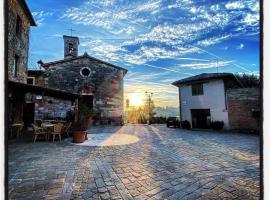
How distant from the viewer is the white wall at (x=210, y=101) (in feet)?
42.7

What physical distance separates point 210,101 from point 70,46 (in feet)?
46.6

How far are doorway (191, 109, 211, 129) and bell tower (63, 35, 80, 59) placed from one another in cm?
1270

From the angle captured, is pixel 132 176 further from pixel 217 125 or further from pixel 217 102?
pixel 217 102

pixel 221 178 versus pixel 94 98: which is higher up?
pixel 94 98

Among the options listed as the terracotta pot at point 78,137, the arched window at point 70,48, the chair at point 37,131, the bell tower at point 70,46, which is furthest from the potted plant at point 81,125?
the arched window at point 70,48

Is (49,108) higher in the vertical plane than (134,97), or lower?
lower

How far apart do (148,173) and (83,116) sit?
4497mm

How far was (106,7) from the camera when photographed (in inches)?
92.5

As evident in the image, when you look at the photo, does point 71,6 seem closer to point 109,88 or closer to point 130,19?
point 130,19

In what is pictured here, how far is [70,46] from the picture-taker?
19641 millimetres

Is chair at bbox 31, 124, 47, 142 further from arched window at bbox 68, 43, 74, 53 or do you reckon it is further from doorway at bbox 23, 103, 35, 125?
arched window at bbox 68, 43, 74, 53

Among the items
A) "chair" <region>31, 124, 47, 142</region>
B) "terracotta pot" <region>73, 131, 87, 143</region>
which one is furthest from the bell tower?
"terracotta pot" <region>73, 131, 87, 143</region>

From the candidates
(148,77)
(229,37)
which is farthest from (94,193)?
(148,77)

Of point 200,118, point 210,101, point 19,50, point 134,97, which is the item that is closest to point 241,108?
point 210,101
